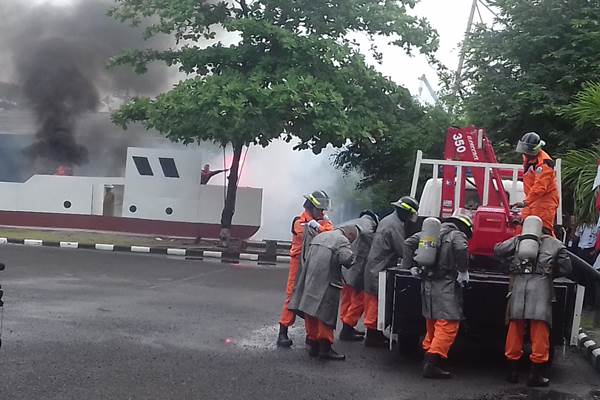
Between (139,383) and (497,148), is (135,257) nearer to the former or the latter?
(497,148)

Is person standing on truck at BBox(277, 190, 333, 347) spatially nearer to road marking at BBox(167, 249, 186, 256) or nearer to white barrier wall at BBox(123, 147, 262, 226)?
road marking at BBox(167, 249, 186, 256)

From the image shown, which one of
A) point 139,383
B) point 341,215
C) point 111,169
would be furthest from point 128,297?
point 341,215

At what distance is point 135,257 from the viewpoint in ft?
51.6

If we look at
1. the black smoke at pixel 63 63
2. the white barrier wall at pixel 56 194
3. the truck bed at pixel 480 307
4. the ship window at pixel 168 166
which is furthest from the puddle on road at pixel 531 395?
the black smoke at pixel 63 63

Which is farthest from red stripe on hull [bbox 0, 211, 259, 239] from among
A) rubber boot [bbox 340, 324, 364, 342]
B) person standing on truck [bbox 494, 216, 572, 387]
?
person standing on truck [bbox 494, 216, 572, 387]

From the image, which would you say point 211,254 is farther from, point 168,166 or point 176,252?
point 168,166

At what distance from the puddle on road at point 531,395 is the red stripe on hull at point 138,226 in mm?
13287

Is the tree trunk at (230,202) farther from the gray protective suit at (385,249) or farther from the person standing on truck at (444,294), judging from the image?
the person standing on truck at (444,294)

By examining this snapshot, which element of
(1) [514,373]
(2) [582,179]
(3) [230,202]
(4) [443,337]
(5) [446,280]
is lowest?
(1) [514,373]

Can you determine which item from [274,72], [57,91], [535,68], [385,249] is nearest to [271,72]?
[274,72]

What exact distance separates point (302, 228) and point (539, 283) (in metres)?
2.44

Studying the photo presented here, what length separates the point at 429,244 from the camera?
6.69 m

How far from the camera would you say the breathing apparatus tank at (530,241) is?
6398mm

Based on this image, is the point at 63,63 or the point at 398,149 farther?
the point at 63,63
